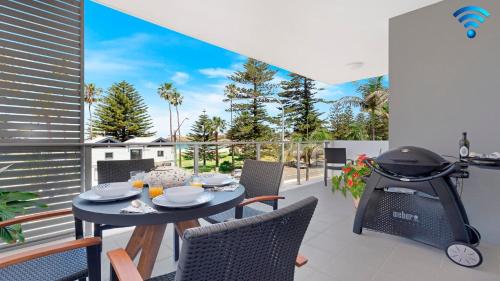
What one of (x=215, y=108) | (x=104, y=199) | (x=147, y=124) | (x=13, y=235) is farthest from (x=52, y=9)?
(x=147, y=124)

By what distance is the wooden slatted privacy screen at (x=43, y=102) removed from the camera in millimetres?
2340

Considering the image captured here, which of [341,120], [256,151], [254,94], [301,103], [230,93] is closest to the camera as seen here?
[256,151]

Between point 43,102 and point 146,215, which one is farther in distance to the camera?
point 43,102

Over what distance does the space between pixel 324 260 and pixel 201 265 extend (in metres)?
1.84

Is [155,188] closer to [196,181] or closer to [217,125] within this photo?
[196,181]

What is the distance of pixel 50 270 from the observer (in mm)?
1230

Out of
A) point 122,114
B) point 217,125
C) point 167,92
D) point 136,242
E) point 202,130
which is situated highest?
point 167,92

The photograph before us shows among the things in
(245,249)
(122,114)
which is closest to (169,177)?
(245,249)

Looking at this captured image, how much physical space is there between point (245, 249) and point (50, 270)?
1153mm

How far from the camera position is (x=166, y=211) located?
1213mm

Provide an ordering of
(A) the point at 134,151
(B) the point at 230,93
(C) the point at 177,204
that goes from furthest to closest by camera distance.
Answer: (B) the point at 230,93 → (A) the point at 134,151 → (C) the point at 177,204

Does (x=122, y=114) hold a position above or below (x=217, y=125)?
above

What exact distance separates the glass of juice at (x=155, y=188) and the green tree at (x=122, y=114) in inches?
830

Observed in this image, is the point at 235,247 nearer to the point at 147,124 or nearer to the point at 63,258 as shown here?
the point at 63,258
